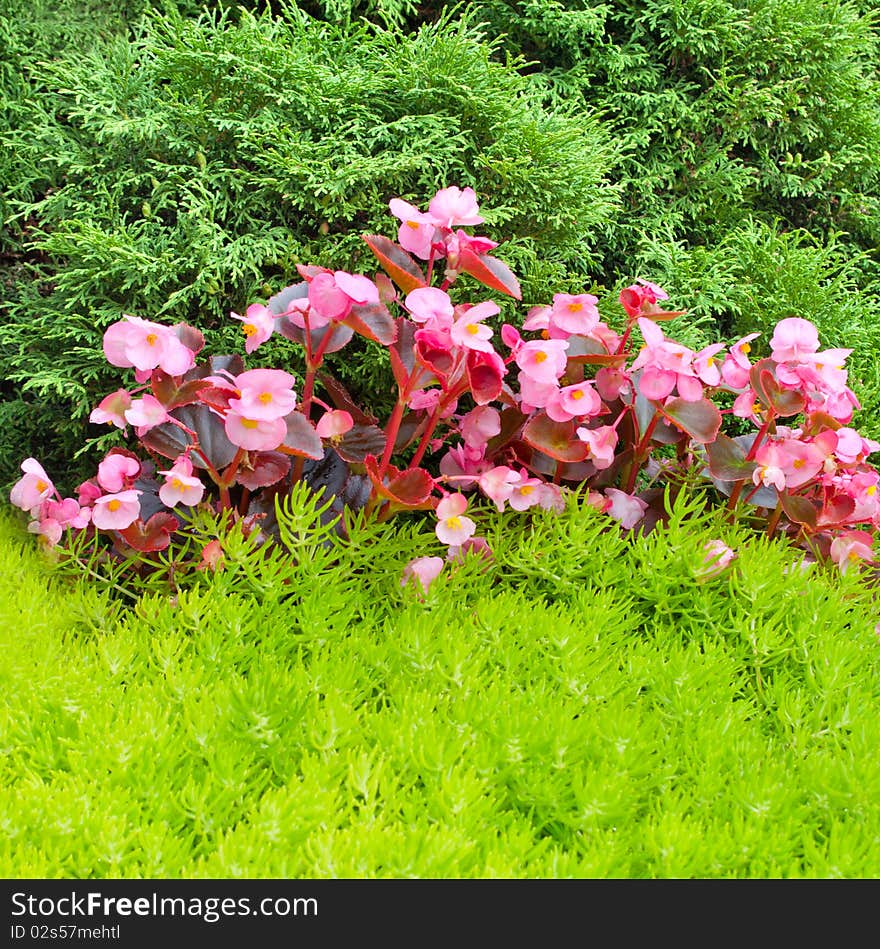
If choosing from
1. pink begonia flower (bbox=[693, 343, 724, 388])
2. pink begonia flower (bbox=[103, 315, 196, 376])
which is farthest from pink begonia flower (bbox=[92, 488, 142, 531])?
pink begonia flower (bbox=[693, 343, 724, 388])

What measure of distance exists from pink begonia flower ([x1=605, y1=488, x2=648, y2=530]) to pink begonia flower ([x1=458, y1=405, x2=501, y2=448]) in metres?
0.28

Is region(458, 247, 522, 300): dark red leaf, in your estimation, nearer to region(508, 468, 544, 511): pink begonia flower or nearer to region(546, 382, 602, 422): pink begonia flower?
region(546, 382, 602, 422): pink begonia flower

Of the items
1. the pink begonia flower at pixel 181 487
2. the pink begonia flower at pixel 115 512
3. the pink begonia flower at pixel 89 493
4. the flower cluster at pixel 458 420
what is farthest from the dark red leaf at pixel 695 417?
the pink begonia flower at pixel 89 493

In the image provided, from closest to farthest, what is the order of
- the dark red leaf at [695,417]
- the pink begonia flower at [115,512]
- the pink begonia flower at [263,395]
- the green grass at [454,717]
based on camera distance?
the green grass at [454,717], the pink begonia flower at [263,395], the pink begonia flower at [115,512], the dark red leaf at [695,417]

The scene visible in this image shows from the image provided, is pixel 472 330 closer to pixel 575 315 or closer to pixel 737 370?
pixel 575 315

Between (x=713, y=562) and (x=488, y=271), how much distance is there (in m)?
0.68

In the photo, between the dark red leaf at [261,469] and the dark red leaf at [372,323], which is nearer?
the dark red leaf at [372,323]

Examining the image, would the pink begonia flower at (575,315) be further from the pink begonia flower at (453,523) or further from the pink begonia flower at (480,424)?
the pink begonia flower at (453,523)

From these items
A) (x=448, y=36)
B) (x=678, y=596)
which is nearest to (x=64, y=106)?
(x=448, y=36)

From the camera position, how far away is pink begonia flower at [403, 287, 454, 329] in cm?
156

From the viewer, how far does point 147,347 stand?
1.59 m

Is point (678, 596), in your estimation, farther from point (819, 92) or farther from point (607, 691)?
point (819, 92)

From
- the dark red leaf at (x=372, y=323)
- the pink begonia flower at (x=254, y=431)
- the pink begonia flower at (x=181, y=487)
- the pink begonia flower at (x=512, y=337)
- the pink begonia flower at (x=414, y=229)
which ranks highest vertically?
the pink begonia flower at (x=414, y=229)

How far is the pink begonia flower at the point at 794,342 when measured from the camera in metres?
1.71
